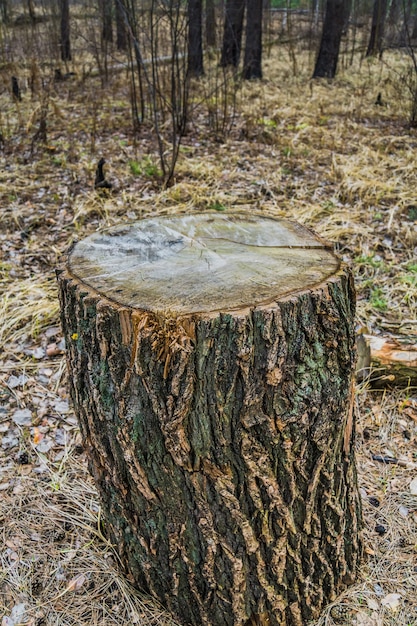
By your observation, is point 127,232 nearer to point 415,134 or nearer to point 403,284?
point 403,284

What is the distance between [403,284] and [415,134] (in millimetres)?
4326

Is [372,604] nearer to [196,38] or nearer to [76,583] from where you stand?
[76,583]

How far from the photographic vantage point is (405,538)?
2.01m

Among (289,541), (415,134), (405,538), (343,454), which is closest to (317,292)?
(343,454)

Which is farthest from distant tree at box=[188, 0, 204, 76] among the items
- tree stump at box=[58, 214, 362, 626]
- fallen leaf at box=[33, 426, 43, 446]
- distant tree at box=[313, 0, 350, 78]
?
tree stump at box=[58, 214, 362, 626]

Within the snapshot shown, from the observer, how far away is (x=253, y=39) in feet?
32.0

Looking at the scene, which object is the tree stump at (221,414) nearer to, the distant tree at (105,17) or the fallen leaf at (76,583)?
the fallen leaf at (76,583)

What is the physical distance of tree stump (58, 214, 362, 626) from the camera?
133 centimetres

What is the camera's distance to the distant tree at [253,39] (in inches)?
369

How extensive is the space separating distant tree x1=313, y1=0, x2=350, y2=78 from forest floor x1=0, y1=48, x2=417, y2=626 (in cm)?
164

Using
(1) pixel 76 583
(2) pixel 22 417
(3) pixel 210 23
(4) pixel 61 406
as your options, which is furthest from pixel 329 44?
(1) pixel 76 583

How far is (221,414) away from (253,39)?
400 inches

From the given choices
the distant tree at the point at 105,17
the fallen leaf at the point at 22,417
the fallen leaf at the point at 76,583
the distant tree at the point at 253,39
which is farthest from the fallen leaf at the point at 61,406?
the distant tree at the point at 253,39

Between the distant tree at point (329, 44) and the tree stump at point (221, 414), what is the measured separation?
10.00 metres
